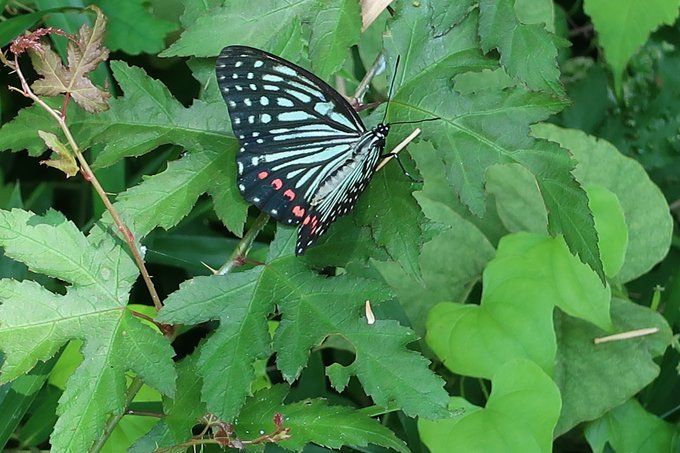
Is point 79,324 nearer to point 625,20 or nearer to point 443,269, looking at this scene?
point 443,269

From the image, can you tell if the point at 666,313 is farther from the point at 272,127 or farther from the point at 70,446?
the point at 70,446

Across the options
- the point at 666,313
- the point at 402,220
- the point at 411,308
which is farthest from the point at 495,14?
the point at 666,313

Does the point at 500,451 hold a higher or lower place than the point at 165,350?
lower

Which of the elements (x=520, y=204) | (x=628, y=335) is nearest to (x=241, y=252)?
(x=520, y=204)

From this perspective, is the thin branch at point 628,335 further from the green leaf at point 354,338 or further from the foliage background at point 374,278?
the green leaf at point 354,338

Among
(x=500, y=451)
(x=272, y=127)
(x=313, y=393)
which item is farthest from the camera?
(x=313, y=393)

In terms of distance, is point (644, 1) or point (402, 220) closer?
point (402, 220)
